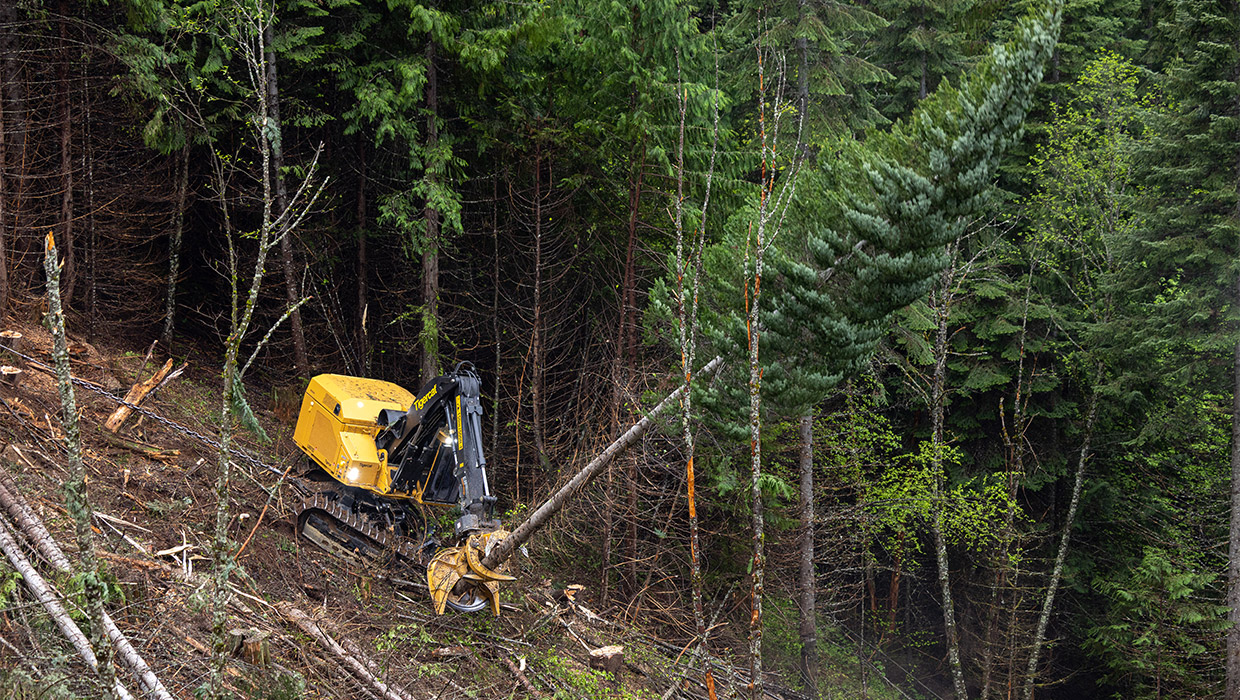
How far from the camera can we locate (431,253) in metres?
14.4

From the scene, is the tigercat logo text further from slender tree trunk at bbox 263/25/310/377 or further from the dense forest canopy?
slender tree trunk at bbox 263/25/310/377

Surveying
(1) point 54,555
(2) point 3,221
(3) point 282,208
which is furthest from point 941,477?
(2) point 3,221

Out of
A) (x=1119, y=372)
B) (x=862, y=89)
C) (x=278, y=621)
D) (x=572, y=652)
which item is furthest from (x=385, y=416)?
(x=1119, y=372)

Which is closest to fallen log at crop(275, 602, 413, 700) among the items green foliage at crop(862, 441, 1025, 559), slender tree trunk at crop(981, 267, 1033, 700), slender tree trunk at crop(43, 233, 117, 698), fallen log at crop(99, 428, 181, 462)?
fallen log at crop(99, 428, 181, 462)

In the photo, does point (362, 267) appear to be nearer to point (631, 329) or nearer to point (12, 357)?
point (631, 329)

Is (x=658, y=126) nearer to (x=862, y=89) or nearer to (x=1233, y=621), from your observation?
(x=862, y=89)

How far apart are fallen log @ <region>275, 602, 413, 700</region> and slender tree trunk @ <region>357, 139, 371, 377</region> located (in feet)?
28.3

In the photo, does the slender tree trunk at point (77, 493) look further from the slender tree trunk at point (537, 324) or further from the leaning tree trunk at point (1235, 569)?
the leaning tree trunk at point (1235, 569)

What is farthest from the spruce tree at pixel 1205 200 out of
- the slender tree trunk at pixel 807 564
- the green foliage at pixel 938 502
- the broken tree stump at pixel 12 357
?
the broken tree stump at pixel 12 357

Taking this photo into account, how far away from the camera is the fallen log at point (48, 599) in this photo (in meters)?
6.45

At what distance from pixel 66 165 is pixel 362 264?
17.6 feet

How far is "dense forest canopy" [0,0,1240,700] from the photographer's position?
13516 millimetres

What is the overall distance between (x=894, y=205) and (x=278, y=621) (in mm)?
7327

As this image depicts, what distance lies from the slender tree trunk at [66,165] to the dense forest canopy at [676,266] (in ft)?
0.26
